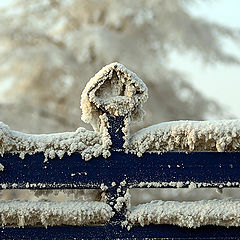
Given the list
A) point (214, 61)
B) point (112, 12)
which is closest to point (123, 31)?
point (112, 12)

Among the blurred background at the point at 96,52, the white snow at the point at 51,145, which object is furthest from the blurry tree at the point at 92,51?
the white snow at the point at 51,145

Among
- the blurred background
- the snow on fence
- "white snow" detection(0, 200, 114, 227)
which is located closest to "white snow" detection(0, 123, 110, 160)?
the snow on fence

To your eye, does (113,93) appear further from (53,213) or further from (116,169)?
(53,213)

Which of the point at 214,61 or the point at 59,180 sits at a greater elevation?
the point at 214,61

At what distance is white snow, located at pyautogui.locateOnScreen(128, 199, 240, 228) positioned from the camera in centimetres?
127

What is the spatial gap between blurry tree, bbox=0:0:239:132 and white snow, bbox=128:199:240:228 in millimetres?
6501

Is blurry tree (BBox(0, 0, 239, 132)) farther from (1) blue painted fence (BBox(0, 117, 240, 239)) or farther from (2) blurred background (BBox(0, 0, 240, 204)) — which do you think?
(1) blue painted fence (BBox(0, 117, 240, 239))

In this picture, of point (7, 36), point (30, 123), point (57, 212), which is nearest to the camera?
point (57, 212)

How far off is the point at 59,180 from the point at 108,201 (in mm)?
138

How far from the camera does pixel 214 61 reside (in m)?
7.99

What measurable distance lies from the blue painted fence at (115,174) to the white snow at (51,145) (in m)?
0.02

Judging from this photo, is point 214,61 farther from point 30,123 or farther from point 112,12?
point 30,123

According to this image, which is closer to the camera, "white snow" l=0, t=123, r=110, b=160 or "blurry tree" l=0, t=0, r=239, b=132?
"white snow" l=0, t=123, r=110, b=160

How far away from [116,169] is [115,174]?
0.5 inches
